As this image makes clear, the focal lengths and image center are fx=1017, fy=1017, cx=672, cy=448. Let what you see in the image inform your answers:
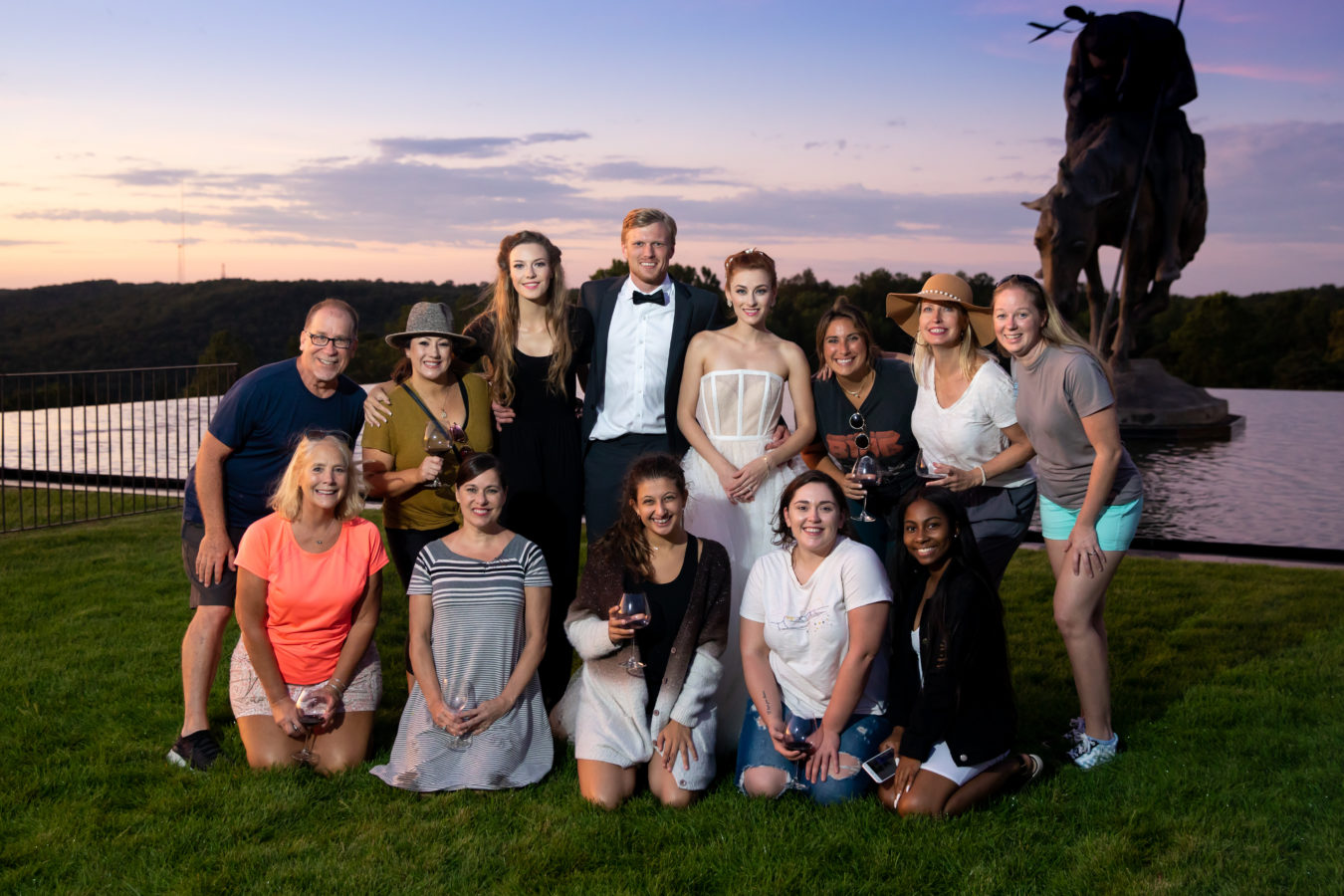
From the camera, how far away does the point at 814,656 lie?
14.2 feet

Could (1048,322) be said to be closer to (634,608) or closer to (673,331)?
(673,331)

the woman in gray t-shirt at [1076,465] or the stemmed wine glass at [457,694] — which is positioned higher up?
the woman in gray t-shirt at [1076,465]

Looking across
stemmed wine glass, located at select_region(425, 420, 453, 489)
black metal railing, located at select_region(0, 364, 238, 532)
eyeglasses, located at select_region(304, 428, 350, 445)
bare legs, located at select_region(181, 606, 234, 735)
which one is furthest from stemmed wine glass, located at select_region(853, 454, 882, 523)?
black metal railing, located at select_region(0, 364, 238, 532)

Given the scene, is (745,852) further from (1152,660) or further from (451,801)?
(1152,660)

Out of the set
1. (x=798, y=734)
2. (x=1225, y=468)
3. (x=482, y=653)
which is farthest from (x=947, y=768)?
(x=1225, y=468)

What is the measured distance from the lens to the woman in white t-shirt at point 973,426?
184 inches

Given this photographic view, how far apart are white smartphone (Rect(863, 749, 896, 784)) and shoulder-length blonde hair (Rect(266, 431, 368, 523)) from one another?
2517 millimetres

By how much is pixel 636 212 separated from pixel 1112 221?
13.4 metres

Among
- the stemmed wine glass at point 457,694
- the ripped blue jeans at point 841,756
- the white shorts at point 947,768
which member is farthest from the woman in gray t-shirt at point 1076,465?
the stemmed wine glass at point 457,694

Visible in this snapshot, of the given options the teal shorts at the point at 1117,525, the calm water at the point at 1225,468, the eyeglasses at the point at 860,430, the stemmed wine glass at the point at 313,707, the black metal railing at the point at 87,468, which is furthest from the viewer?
the black metal railing at the point at 87,468

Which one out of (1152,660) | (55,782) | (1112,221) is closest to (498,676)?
(55,782)

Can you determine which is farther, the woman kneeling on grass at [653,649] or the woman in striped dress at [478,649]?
the woman in striped dress at [478,649]

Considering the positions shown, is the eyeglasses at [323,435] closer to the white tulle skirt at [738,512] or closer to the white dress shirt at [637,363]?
the white dress shirt at [637,363]

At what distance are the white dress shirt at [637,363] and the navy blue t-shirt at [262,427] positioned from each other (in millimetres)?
1315
